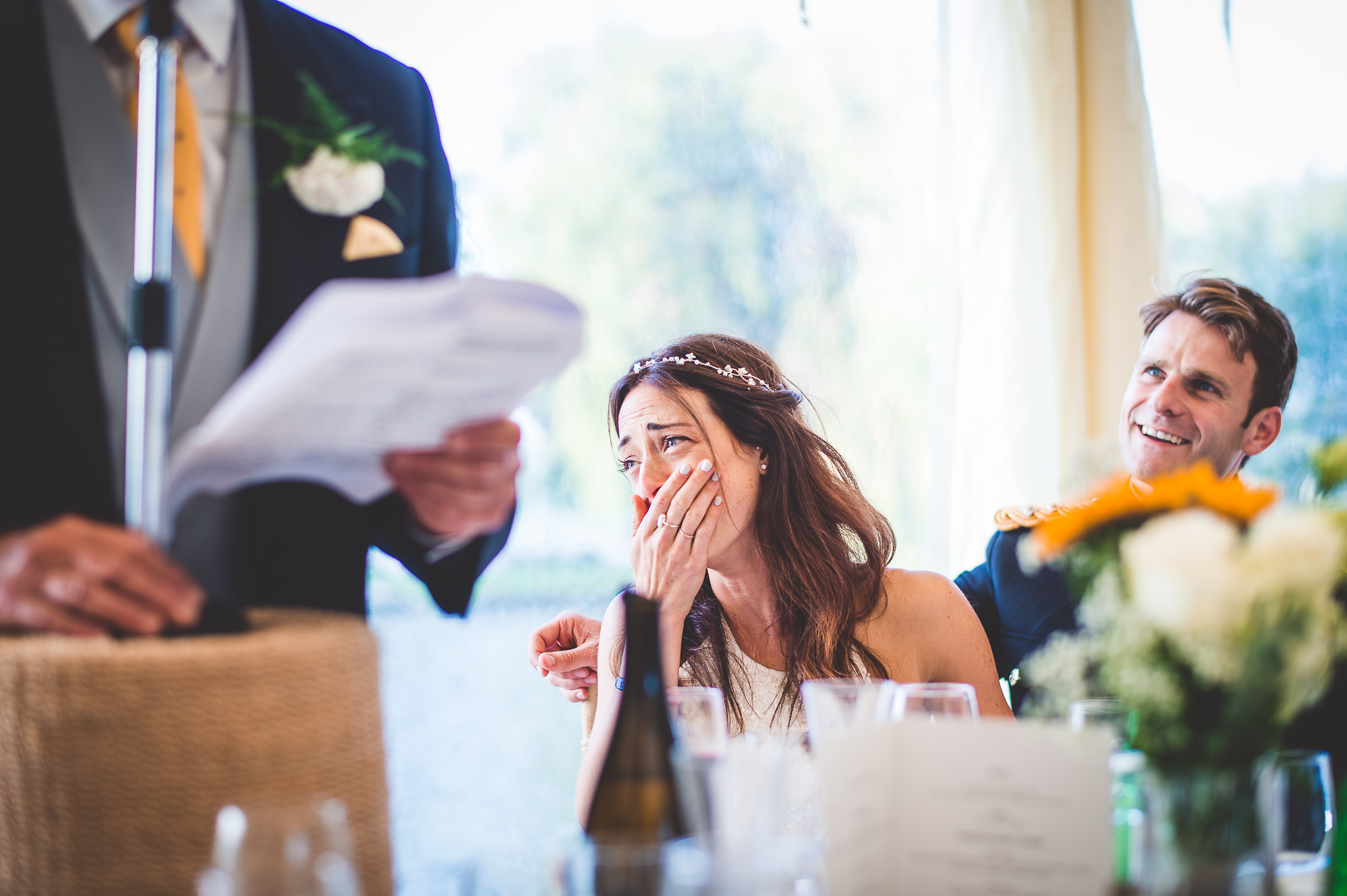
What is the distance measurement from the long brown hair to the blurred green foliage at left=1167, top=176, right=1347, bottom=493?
4.82 ft

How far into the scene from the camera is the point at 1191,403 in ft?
7.24

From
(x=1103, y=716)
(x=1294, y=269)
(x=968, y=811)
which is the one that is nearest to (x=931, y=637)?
(x=1103, y=716)

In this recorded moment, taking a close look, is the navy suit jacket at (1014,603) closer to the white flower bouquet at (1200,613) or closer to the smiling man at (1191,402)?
the smiling man at (1191,402)

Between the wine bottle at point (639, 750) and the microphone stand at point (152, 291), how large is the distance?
1.39ft

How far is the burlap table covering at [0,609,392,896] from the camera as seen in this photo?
718mm

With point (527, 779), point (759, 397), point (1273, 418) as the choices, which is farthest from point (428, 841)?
point (1273, 418)

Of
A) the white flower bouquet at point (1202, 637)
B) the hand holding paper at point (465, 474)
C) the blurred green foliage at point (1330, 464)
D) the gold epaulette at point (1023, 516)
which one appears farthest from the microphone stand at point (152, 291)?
the gold epaulette at point (1023, 516)

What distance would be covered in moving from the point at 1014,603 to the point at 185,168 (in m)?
1.67

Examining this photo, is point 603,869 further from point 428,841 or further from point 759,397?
point 428,841

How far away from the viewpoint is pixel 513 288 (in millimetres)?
770

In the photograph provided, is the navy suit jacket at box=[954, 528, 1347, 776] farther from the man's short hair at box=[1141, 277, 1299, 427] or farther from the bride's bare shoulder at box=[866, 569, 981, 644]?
the man's short hair at box=[1141, 277, 1299, 427]

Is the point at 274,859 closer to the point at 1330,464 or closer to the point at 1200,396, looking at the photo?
the point at 1330,464

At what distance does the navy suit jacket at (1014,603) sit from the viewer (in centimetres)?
197

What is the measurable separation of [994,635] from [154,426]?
171 centimetres
